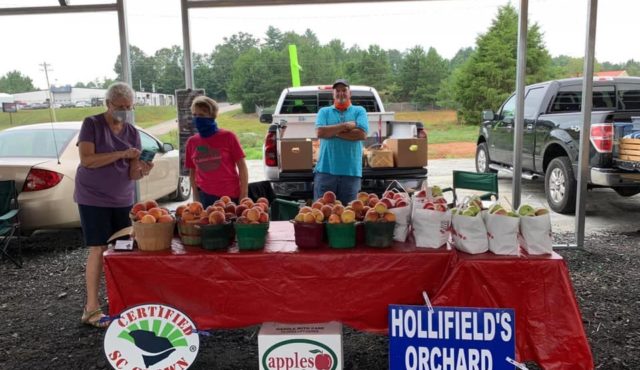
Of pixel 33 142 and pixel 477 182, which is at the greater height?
pixel 33 142

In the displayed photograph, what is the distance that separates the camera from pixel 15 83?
604 centimetres

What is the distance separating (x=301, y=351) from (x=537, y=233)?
4.11ft

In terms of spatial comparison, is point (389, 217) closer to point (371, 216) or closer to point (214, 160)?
point (371, 216)

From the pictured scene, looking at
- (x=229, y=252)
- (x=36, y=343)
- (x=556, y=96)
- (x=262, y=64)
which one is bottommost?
(x=36, y=343)

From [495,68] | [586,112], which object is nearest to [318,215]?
[586,112]

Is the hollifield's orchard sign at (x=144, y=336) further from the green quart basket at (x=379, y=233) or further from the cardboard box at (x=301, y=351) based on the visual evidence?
the green quart basket at (x=379, y=233)

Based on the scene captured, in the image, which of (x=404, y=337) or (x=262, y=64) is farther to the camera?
(x=262, y=64)

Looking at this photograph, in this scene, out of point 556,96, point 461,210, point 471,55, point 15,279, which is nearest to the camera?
point 461,210

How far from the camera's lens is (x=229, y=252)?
8.70 feet

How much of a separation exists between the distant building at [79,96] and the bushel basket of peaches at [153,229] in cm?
287

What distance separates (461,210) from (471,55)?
1161 centimetres

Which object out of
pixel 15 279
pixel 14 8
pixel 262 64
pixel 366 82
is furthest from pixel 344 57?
pixel 15 279

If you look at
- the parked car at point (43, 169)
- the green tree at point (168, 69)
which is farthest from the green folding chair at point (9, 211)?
the green tree at point (168, 69)

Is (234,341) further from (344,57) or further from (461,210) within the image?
(344,57)
